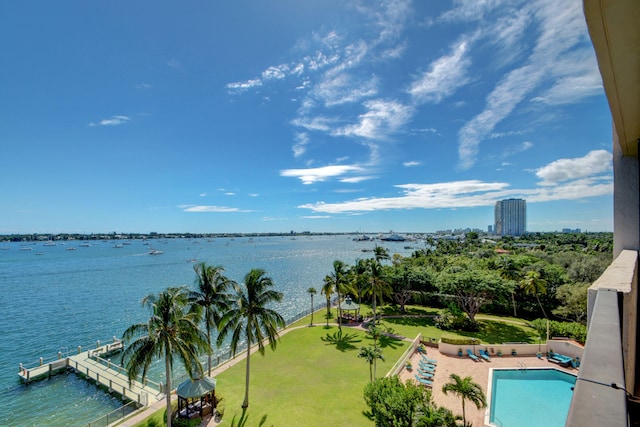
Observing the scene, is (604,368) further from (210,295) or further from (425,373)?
(425,373)

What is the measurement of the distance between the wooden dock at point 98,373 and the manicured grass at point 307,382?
5.81 m

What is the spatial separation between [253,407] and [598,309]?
21357 mm

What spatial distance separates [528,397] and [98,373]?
3373cm

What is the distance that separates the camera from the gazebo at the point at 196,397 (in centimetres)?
1872

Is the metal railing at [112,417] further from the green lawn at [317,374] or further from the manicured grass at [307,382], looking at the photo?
the manicured grass at [307,382]

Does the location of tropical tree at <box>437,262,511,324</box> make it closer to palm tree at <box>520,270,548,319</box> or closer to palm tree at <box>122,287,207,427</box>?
palm tree at <box>520,270,548,319</box>

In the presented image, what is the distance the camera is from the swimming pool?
17.6 metres

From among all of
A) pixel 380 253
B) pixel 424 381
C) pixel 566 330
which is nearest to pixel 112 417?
pixel 424 381

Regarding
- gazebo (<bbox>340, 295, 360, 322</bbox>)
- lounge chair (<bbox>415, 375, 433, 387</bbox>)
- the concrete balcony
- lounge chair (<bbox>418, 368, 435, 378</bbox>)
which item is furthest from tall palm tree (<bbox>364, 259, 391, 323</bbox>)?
the concrete balcony

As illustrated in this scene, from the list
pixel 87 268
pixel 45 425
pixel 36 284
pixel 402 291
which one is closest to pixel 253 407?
pixel 45 425

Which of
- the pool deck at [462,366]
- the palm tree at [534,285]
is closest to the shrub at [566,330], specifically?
the pool deck at [462,366]

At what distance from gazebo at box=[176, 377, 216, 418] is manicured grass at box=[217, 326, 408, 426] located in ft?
4.09

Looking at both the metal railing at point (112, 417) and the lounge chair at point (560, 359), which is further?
the lounge chair at point (560, 359)

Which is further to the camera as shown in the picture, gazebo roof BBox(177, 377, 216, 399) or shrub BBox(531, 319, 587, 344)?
shrub BBox(531, 319, 587, 344)
